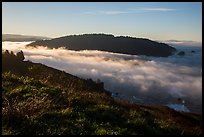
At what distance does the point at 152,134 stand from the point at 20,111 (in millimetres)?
4860

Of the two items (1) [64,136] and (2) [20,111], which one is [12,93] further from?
(1) [64,136]

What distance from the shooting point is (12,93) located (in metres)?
16.2

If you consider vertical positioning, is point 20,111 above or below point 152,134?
above

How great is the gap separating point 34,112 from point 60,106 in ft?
5.89

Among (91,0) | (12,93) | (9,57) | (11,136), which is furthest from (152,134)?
(9,57)

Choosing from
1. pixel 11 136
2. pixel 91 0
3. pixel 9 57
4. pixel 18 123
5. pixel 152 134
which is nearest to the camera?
pixel 91 0

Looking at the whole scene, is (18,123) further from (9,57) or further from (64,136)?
(9,57)

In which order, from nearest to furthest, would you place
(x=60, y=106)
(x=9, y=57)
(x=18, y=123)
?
(x=18, y=123), (x=60, y=106), (x=9, y=57)

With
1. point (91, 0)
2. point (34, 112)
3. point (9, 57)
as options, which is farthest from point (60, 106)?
point (9, 57)

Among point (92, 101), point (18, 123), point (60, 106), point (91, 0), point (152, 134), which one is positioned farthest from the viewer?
point (92, 101)

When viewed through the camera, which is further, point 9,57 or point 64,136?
point 9,57

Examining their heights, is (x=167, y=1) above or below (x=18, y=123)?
above

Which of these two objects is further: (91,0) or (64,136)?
(64,136)

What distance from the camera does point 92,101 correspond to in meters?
16.2
